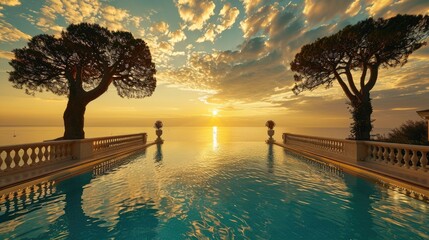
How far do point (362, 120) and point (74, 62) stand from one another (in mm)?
22530

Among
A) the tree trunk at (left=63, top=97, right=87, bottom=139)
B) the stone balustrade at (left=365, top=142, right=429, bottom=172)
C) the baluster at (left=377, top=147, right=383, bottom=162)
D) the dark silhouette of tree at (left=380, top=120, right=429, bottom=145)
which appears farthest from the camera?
the tree trunk at (left=63, top=97, right=87, bottom=139)


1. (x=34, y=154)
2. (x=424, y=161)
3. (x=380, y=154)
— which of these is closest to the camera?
(x=424, y=161)

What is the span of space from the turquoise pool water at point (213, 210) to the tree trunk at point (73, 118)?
6.84 meters

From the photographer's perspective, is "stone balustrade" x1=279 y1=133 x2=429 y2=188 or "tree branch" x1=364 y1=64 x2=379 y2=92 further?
"tree branch" x1=364 y1=64 x2=379 y2=92

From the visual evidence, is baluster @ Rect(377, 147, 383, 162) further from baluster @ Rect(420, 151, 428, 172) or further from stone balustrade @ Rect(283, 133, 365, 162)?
baluster @ Rect(420, 151, 428, 172)

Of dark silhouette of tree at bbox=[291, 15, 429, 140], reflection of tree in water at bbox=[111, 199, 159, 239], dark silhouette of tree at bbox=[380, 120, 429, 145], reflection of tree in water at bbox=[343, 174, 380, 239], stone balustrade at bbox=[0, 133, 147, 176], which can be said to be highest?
dark silhouette of tree at bbox=[291, 15, 429, 140]

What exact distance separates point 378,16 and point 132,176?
2090cm

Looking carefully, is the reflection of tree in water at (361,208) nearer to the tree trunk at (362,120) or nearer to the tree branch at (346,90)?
the tree trunk at (362,120)

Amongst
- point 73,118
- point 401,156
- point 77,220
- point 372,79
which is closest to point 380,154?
point 401,156

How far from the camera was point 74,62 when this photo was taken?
1515 cm

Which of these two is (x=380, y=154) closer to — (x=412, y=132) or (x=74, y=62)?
(x=412, y=132)

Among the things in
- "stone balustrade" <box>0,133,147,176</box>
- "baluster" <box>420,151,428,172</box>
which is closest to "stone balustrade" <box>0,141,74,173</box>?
"stone balustrade" <box>0,133,147,176</box>

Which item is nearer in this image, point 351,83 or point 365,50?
point 365,50

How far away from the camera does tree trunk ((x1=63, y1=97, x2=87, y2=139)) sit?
14250 millimetres
